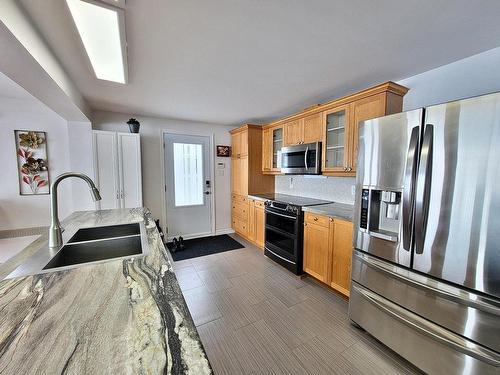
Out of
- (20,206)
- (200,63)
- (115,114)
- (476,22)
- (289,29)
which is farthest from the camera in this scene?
(115,114)

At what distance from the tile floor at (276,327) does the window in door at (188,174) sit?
5.45 ft

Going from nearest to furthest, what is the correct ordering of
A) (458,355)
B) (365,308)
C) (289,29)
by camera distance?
(458,355) < (289,29) < (365,308)

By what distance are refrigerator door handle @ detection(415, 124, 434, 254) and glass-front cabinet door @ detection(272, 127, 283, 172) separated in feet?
7.25

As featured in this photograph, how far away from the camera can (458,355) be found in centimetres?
129

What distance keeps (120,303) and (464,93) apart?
2.92 m

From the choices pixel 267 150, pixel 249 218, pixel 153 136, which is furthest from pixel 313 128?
pixel 153 136

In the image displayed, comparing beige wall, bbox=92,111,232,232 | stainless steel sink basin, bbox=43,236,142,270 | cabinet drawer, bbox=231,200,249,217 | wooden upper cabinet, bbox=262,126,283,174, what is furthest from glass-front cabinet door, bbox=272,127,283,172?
stainless steel sink basin, bbox=43,236,142,270

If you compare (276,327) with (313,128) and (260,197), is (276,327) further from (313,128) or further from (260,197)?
(313,128)

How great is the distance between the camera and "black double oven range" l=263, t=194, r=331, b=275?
110 inches

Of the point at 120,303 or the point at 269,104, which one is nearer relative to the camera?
the point at 120,303

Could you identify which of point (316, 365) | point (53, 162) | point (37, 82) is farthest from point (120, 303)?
point (53, 162)

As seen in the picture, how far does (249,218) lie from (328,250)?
1842mm

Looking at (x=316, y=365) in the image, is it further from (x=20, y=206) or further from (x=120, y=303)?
(x=20, y=206)

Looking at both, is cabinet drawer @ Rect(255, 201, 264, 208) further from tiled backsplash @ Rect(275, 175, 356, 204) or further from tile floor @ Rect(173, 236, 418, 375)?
tile floor @ Rect(173, 236, 418, 375)
